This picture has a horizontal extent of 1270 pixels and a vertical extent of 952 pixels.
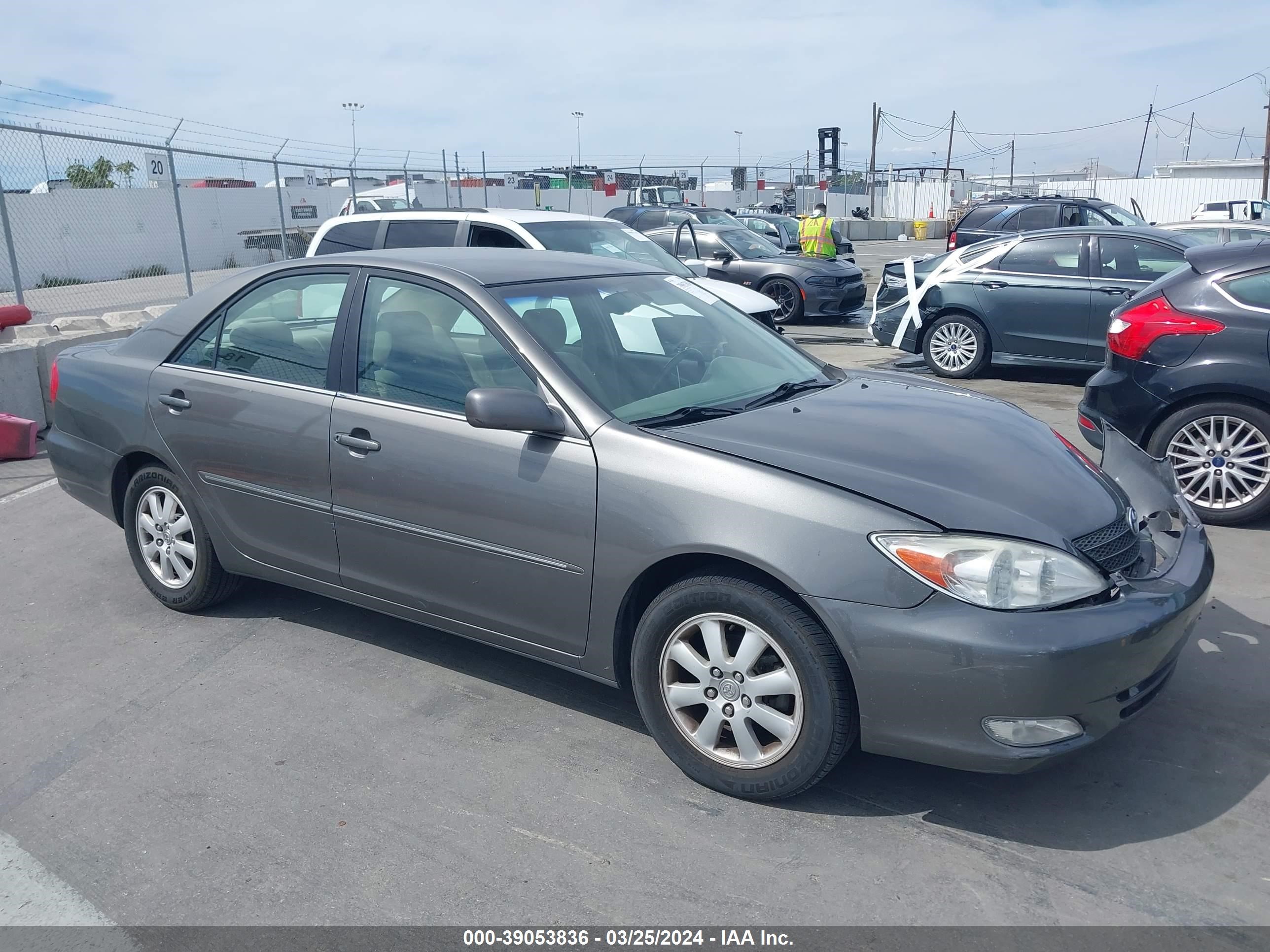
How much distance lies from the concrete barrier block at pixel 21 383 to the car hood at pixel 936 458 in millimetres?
7120

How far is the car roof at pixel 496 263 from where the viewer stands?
163 inches

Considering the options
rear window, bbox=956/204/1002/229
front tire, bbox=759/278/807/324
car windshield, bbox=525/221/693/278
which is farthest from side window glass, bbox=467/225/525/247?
rear window, bbox=956/204/1002/229

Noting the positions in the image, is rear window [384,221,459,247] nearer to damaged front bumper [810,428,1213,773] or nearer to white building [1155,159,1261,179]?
damaged front bumper [810,428,1213,773]

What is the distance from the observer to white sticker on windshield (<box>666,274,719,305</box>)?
4734 mm

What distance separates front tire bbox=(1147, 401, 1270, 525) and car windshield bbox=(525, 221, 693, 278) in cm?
452

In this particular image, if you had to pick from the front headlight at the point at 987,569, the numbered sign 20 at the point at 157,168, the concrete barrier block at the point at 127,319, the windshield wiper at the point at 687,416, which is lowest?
the concrete barrier block at the point at 127,319

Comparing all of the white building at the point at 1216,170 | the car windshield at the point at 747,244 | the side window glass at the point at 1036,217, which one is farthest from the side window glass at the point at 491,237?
the white building at the point at 1216,170

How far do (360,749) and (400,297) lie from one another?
1.69m

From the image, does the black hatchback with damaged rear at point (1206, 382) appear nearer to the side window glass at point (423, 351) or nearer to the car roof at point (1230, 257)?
the car roof at point (1230, 257)

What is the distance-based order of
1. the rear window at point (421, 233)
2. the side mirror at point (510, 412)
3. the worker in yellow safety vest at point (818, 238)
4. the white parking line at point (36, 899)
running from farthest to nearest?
the worker in yellow safety vest at point (818, 238) → the rear window at point (421, 233) → the side mirror at point (510, 412) → the white parking line at point (36, 899)

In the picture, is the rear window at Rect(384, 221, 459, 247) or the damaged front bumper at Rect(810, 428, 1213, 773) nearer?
the damaged front bumper at Rect(810, 428, 1213, 773)

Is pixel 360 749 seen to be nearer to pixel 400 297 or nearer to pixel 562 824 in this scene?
pixel 562 824

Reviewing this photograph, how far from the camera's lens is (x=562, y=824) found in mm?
3195

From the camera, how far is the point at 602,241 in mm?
9773
